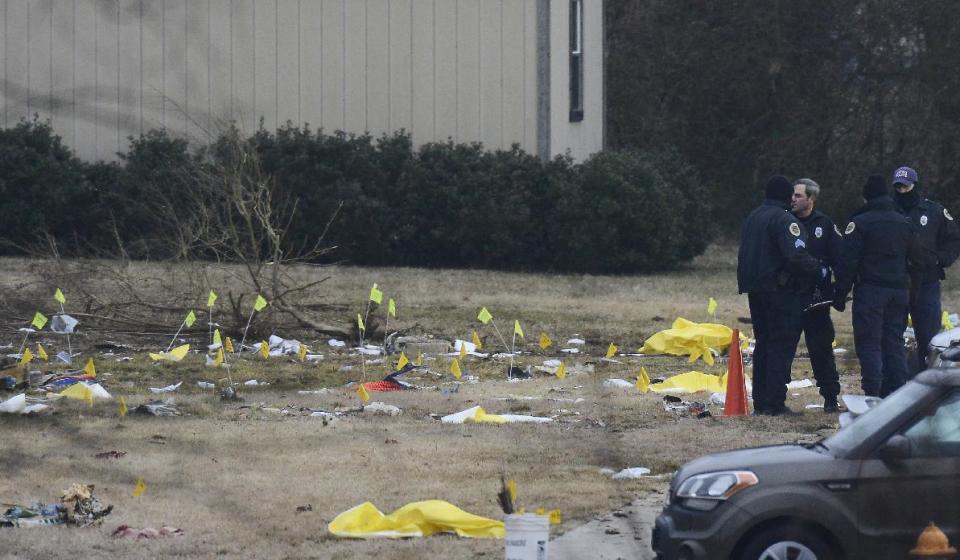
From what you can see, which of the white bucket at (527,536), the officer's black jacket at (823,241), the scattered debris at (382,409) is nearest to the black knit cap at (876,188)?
the officer's black jacket at (823,241)

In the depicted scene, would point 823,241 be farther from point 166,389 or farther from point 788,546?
point 788,546

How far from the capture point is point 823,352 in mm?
11992

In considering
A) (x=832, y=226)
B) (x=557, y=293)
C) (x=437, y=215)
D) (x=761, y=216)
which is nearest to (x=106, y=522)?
(x=761, y=216)

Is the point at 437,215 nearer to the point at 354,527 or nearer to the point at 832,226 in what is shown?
the point at 832,226

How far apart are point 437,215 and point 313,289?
7561 millimetres

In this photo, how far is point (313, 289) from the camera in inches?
877

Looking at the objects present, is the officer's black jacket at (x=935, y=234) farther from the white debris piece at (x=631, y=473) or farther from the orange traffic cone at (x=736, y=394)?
the white debris piece at (x=631, y=473)

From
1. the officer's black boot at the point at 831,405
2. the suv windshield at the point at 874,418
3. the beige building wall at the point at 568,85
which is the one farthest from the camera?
the beige building wall at the point at 568,85

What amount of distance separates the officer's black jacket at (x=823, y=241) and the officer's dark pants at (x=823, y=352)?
1.42 feet

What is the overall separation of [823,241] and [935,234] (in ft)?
4.10

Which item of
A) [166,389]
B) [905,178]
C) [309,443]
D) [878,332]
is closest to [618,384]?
[878,332]

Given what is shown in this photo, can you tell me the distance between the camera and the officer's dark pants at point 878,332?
11.8 meters

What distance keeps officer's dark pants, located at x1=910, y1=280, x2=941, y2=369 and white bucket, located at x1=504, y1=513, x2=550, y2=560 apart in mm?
7671

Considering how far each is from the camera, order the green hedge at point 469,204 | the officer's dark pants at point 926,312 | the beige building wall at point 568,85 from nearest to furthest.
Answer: the officer's dark pants at point 926,312 → the green hedge at point 469,204 → the beige building wall at point 568,85
